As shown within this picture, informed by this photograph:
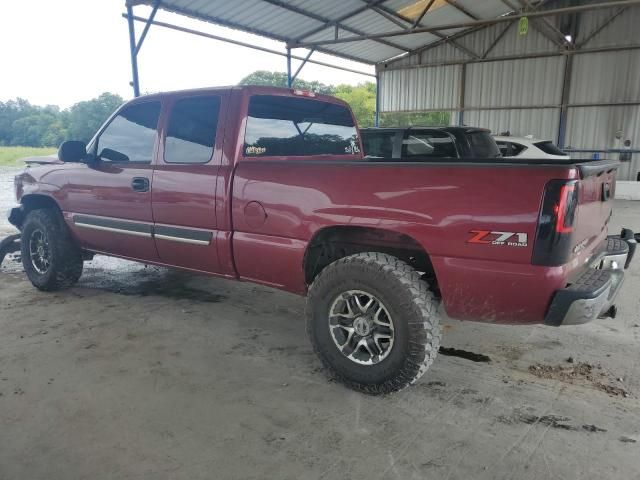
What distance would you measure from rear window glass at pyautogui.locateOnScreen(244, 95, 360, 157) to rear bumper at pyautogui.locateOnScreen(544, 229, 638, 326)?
2187mm

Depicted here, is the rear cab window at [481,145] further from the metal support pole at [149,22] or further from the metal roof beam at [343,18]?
the metal roof beam at [343,18]

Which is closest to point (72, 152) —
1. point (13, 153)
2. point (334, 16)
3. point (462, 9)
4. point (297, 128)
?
point (297, 128)

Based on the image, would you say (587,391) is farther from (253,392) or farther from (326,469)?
(253,392)

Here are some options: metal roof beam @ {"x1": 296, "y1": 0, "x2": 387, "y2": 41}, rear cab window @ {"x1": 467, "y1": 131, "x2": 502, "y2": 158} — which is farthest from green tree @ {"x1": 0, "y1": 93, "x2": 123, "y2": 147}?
rear cab window @ {"x1": 467, "y1": 131, "x2": 502, "y2": 158}

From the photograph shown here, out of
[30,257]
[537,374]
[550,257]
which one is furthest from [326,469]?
[30,257]

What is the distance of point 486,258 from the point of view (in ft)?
7.88

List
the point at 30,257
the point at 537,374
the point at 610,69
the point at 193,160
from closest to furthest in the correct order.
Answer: the point at 537,374 < the point at 193,160 < the point at 30,257 < the point at 610,69

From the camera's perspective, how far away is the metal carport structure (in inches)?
428

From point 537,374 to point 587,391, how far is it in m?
0.32

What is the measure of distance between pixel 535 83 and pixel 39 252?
15.9m

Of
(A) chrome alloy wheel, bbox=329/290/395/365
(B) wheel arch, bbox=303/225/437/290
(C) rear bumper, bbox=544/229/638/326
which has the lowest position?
(A) chrome alloy wheel, bbox=329/290/395/365

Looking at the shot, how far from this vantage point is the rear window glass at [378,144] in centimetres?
630

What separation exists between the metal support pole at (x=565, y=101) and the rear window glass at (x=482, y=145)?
35.5 ft

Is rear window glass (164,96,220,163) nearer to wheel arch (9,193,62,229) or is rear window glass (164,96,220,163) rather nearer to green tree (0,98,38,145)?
wheel arch (9,193,62,229)
